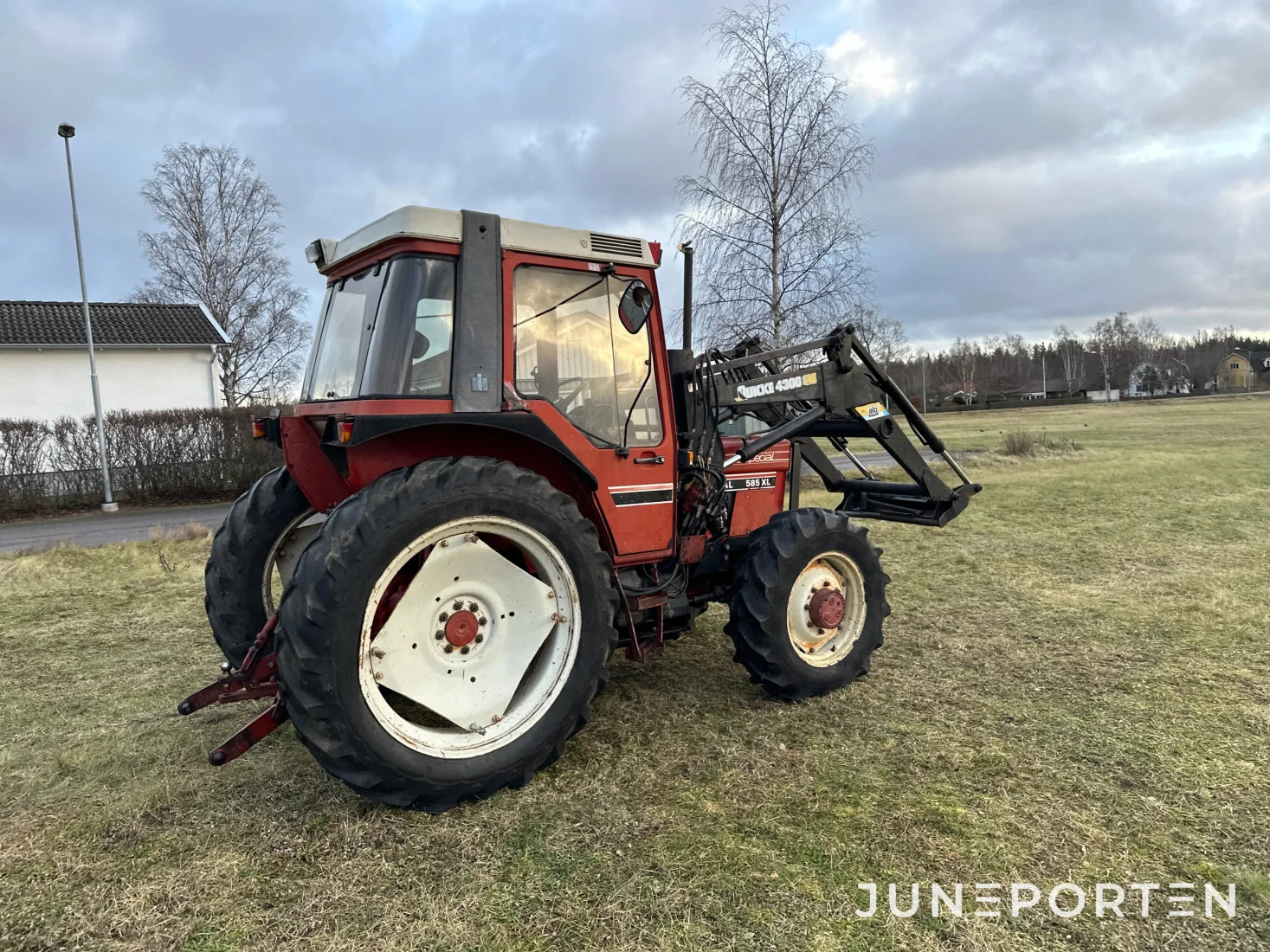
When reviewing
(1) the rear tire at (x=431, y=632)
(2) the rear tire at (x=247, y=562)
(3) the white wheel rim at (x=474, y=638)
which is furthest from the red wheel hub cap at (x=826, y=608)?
(2) the rear tire at (x=247, y=562)

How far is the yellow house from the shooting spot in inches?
3659

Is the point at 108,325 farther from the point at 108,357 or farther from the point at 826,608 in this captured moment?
the point at 826,608

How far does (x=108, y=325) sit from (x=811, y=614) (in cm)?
2530

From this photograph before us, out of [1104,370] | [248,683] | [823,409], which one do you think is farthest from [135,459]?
[1104,370]

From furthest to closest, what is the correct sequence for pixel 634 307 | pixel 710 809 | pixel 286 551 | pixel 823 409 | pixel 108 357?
pixel 108 357
pixel 823 409
pixel 286 551
pixel 634 307
pixel 710 809

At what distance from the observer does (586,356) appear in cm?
374

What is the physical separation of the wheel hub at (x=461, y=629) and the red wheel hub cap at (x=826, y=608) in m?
1.87

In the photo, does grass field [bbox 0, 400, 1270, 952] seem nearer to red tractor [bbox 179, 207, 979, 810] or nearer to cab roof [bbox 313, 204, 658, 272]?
red tractor [bbox 179, 207, 979, 810]

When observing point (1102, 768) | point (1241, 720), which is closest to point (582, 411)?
point (1102, 768)

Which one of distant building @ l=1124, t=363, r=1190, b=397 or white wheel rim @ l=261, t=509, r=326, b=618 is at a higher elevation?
distant building @ l=1124, t=363, r=1190, b=397

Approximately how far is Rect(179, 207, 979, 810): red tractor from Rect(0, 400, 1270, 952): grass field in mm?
343

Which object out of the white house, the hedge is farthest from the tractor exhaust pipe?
the white house

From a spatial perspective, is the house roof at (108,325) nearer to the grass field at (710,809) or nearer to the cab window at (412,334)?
the grass field at (710,809)

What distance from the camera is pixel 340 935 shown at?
2414mm
